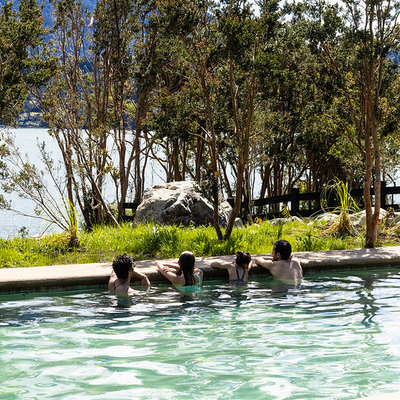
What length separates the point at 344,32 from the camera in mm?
9867

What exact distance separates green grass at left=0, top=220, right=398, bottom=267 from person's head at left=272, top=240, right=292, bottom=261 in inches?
59.2

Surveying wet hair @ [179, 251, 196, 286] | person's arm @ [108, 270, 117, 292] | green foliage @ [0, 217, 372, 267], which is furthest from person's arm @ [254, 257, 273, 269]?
person's arm @ [108, 270, 117, 292]

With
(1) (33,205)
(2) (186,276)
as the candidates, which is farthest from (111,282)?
(1) (33,205)

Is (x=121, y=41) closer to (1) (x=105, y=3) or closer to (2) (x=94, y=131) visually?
(1) (x=105, y=3)

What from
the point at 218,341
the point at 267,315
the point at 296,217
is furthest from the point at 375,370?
the point at 296,217

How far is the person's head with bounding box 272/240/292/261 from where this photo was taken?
8.05 metres

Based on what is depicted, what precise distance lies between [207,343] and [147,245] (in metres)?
4.47

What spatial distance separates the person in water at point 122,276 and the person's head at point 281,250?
2.14 metres

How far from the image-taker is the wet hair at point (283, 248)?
8.05m

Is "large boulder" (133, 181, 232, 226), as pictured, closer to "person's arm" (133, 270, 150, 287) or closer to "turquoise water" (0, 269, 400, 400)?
"turquoise water" (0, 269, 400, 400)

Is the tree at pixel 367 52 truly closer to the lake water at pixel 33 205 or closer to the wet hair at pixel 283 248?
the wet hair at pixel 283 248

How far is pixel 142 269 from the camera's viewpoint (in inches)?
316

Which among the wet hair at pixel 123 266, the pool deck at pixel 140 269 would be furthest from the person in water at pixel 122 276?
the pool deck at pixel 140 269

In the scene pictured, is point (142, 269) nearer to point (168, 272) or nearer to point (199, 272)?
point (168, 272)
